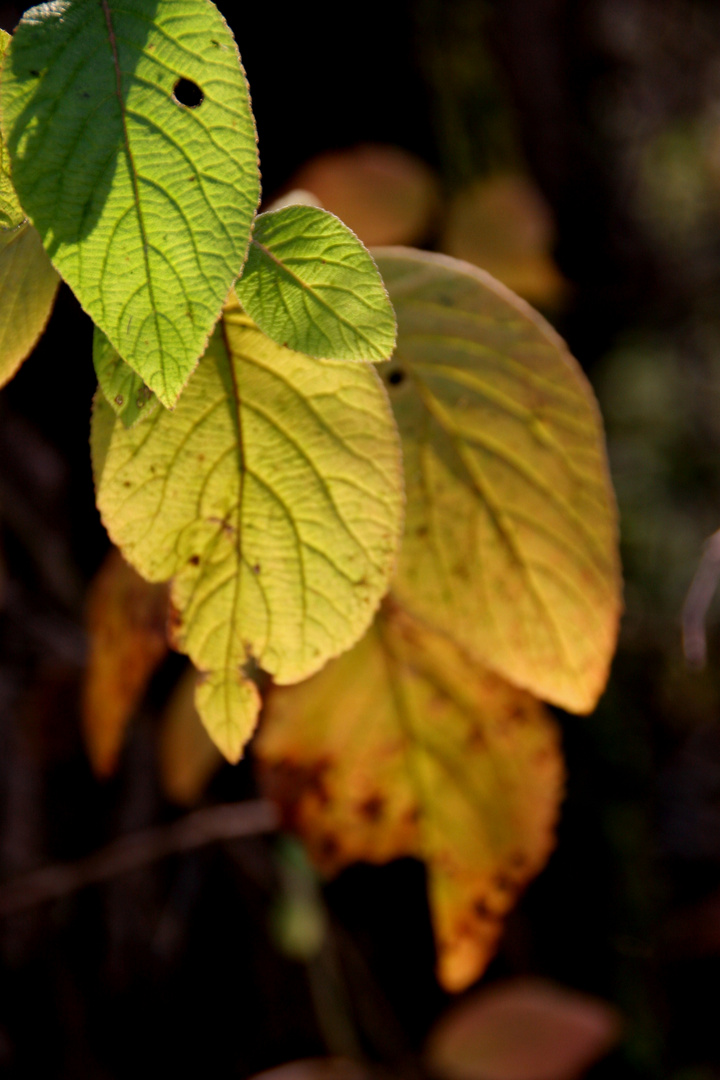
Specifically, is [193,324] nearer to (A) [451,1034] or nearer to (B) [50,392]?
(B) [50,392]

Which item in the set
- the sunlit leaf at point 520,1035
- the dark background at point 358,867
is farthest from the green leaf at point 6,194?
the sunlit leaf at point 520,1035

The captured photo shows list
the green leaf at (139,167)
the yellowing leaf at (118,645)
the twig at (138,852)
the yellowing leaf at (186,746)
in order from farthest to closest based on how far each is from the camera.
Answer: the twig at (138,852), the yellowing leaf at (186,746), the yellowing leaf at (118,645), the green leaf at (139,167)

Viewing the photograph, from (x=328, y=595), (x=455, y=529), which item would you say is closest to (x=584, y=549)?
(x=455, y=529)

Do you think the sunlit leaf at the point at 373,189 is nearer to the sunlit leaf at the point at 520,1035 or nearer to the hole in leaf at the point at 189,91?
the hole in leaf at the point at 189,91

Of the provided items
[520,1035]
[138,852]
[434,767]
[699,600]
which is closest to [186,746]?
[138,852]

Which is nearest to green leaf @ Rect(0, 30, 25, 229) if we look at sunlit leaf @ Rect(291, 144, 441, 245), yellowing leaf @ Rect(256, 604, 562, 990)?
yellowing leaf @ Rect(256, 604, 562, 990)

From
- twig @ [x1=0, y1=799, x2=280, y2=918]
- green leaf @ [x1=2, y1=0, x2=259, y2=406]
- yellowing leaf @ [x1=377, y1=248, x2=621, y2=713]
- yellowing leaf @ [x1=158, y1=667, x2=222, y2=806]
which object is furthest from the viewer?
twig @ [x1=0, y1=799, x2=280, y2=918]

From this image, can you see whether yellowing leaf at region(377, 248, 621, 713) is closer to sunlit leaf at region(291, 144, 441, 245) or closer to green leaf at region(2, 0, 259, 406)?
green leaf at region(2, 0, 259, 406)
